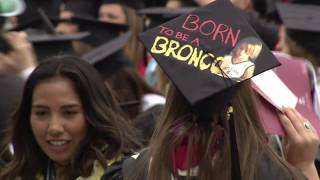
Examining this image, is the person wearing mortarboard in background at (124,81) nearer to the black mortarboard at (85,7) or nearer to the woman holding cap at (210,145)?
the woman holding cap at (210,145)

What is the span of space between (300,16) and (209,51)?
126 inches

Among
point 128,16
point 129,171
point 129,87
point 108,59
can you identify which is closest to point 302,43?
point 129,87

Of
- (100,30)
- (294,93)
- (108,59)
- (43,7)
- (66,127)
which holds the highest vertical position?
(66,127)

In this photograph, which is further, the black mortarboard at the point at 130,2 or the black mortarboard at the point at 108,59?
the black mortarboard at the point at 130,2

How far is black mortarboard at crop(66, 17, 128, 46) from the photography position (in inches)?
275

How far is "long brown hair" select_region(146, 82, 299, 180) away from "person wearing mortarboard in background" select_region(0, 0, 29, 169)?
1493 mm

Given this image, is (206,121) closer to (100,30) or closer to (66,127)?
(66,127)

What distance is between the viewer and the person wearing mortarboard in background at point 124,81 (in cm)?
536

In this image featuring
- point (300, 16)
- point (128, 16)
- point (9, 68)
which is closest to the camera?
point (9, 68)

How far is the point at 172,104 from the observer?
9.10ft

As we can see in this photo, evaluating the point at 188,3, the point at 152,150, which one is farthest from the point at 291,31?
the point at 152,150

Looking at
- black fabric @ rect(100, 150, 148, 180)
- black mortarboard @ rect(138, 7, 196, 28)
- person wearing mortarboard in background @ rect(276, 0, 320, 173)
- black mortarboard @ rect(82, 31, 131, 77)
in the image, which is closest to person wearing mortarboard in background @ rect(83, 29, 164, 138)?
black mortarboard @ rect(82, 31, 131, 77)

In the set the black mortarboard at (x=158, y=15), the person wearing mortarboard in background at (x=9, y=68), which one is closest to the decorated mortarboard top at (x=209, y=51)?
the person wearing mortarboard in background at (x=9, y=68)

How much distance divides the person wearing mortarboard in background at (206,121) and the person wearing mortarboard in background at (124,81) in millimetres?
2454
